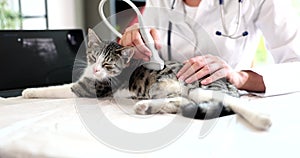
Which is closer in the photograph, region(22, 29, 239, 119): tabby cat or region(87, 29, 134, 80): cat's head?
region(22, 29, 239, 119): tabby cat

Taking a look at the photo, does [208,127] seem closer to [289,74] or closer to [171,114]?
[171,114]

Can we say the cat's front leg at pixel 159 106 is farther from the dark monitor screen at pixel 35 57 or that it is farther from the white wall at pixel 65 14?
the white wall at pixel 65 14

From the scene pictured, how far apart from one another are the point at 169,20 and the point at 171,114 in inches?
17.7

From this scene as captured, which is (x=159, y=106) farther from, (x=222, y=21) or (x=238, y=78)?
(x=222, y=21)

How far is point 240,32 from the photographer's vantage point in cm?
88

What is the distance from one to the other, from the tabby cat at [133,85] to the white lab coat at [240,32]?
16cm

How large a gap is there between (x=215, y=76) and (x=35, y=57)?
0.72 m

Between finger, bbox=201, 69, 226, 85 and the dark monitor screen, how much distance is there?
62cm

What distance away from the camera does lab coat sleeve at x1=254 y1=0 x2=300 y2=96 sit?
768 millimetres

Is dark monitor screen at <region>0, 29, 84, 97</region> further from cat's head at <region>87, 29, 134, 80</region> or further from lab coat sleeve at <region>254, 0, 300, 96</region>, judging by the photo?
lab coat sleeve at <region>254, 0, 300, 96</region>

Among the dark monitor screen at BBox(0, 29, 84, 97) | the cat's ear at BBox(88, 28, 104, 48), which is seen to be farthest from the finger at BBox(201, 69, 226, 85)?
the dark monitor screen at BBox(0, 29, 84, 97)

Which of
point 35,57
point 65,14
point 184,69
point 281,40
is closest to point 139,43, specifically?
point 184,69

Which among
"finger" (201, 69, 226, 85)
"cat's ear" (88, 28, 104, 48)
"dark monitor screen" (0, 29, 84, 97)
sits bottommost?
"dark monitor screen" (0, 29, 84, 97)

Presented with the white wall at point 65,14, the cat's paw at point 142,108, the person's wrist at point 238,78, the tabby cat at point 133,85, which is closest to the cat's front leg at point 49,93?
the tabby cat at point 133,85
